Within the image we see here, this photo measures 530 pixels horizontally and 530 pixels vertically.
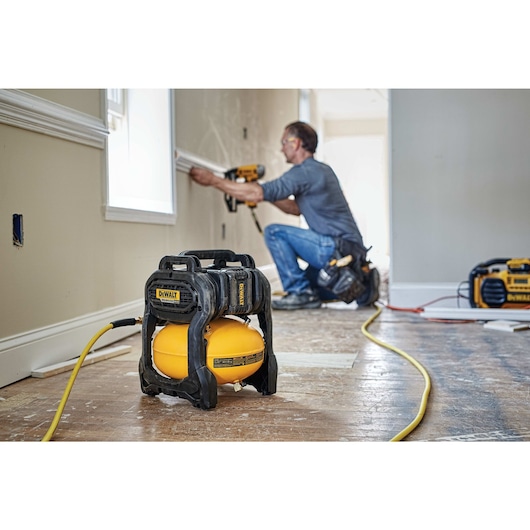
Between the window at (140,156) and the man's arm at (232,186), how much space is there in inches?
12.5

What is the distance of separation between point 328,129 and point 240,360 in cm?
860

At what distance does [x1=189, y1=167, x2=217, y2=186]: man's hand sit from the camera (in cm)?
324

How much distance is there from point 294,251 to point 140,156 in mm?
1296

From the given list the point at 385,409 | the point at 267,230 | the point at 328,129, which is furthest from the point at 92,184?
the point at 328,129

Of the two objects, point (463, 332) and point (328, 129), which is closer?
point (463, 332)

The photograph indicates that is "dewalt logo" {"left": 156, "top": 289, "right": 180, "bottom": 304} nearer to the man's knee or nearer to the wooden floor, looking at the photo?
the wooden floor

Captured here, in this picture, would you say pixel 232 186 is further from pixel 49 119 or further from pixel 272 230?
pixel 49 119

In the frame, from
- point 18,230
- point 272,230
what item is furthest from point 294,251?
point 18,230

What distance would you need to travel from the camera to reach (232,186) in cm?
344

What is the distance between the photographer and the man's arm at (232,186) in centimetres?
328

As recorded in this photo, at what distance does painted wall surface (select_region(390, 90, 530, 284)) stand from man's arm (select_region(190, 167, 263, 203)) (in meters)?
0.75

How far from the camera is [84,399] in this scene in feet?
5.28
